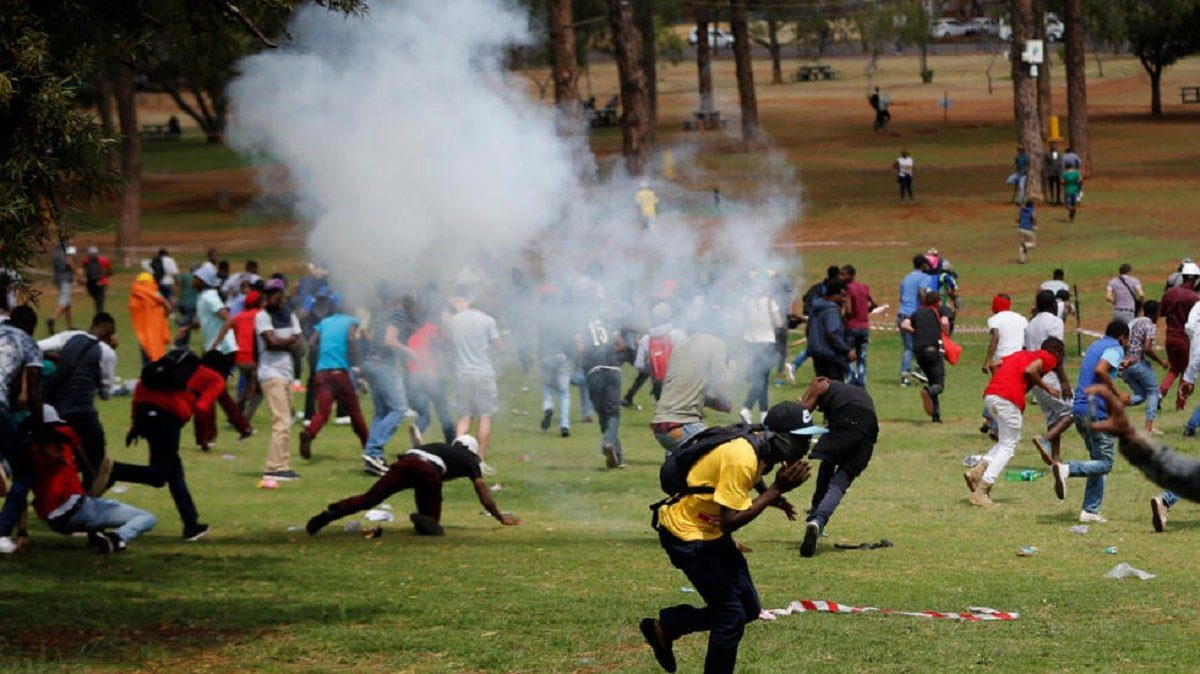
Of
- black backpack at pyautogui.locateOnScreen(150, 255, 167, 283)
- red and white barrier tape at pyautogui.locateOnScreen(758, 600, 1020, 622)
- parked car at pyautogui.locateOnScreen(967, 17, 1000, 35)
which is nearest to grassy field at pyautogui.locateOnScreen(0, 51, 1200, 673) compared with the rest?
red and white barrier tape at pyautogui.locateOnScreen(758, 600, 1020, 622)

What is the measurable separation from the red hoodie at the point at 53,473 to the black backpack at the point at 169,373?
133 cm

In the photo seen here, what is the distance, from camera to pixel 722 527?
8.84 metres

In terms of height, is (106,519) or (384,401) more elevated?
(106,519)

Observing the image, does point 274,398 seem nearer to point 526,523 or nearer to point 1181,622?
point 526,523

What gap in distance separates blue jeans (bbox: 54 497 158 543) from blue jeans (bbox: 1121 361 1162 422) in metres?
11.6

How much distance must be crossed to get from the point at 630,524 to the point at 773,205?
98.4 feet

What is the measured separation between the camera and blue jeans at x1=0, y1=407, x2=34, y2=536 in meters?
12.9

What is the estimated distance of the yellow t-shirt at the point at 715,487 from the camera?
8.75m

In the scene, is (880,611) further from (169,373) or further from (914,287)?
(914,287)

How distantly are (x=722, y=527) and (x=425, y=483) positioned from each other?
611 centimetres

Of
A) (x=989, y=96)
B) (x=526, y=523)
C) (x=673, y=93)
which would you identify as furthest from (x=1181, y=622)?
(x=673, y=93)

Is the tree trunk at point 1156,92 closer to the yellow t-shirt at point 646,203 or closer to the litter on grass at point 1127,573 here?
the yellow t-shirt at point 646,203

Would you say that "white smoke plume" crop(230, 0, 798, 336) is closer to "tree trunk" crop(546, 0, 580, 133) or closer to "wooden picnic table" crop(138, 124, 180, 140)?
"tree trunk" crop(546, 0, 580, 133)

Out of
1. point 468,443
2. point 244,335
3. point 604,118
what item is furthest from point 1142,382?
point 604,118
